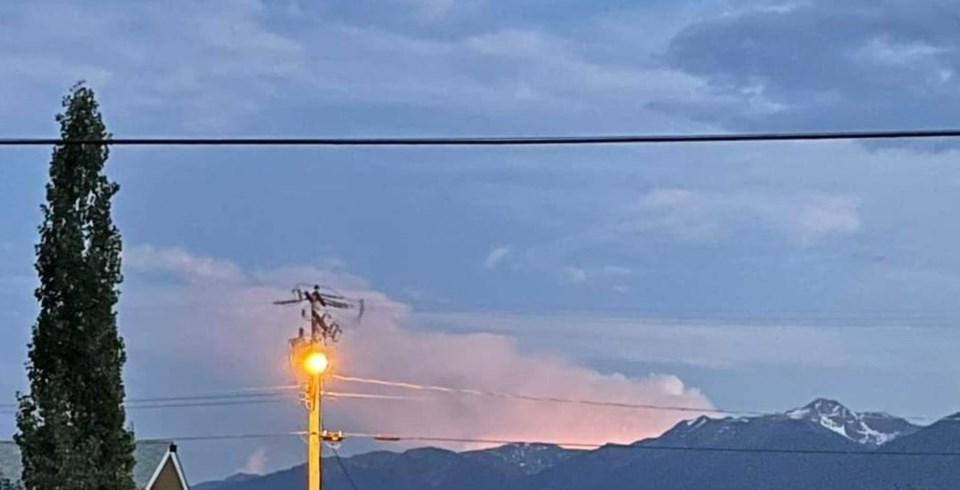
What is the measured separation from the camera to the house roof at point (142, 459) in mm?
31562

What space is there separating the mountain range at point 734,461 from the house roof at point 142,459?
117 ft

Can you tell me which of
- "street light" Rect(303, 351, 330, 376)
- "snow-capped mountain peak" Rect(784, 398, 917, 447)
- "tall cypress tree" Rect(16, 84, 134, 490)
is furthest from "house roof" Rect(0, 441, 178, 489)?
"snow-capped mountain peak" Rect(784, 398, 917, 447)

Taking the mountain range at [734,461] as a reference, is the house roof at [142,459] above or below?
below

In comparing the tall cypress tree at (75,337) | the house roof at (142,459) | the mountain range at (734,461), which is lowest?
the tall cypress tree at (75,337)

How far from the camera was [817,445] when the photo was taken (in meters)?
84.3

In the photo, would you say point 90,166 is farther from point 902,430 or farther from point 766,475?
point 902,430

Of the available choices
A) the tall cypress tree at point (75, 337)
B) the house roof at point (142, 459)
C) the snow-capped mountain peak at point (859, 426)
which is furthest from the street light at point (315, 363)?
the snow-capped mountain peak at point (859, 426)

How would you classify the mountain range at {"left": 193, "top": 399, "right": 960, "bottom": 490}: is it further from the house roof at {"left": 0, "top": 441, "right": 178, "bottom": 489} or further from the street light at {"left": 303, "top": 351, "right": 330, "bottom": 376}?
the street light at {"left": 303, "top": 351, "right": 330, "bottom": 376}

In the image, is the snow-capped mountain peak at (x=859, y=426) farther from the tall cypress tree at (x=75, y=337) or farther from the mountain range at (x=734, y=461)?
the tall cypress tree at (x=75, y=337)

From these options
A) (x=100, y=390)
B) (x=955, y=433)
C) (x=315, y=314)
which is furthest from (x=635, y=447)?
(x=100, y=390)

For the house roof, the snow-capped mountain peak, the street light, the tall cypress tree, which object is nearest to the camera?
the tall cypress tree

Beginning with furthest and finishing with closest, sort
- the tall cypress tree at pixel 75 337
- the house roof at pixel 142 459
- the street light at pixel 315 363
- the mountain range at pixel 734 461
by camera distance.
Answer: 1. the mountain range at pixel 734 461
2. the house roof at pixel 142 459
3. the street light at pixel 315 363
4. the tall cypress tree at pixel 75 337

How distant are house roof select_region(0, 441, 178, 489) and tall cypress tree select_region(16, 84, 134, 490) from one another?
12.0 metres

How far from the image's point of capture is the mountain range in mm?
74688
